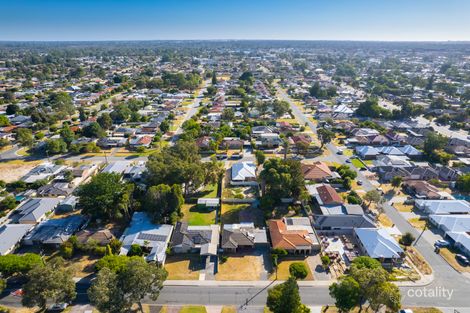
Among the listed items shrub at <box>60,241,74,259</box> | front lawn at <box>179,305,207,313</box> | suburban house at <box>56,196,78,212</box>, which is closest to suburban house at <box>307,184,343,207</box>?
front lawn at <box>179,305,207,313</box>

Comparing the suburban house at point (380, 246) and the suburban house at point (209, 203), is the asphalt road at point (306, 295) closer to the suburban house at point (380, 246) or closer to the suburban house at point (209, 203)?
the suburban house at point (380, 246)

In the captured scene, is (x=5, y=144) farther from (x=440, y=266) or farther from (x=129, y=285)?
(x=440, y=266)

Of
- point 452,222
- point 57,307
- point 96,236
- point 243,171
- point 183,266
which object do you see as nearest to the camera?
point 57,307

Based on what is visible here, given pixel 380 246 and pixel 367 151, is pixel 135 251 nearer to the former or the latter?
pixel 380 246

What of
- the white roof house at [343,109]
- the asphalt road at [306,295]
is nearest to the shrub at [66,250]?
the asphalt road at [306,295]

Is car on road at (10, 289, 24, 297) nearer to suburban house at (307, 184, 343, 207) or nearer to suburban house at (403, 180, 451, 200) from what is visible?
suburban house at (307, 184, 343, 207)

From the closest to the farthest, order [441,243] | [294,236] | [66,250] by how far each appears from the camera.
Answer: [66,250], [294,236], [441,243]

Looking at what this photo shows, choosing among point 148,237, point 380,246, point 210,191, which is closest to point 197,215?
point 210,191
